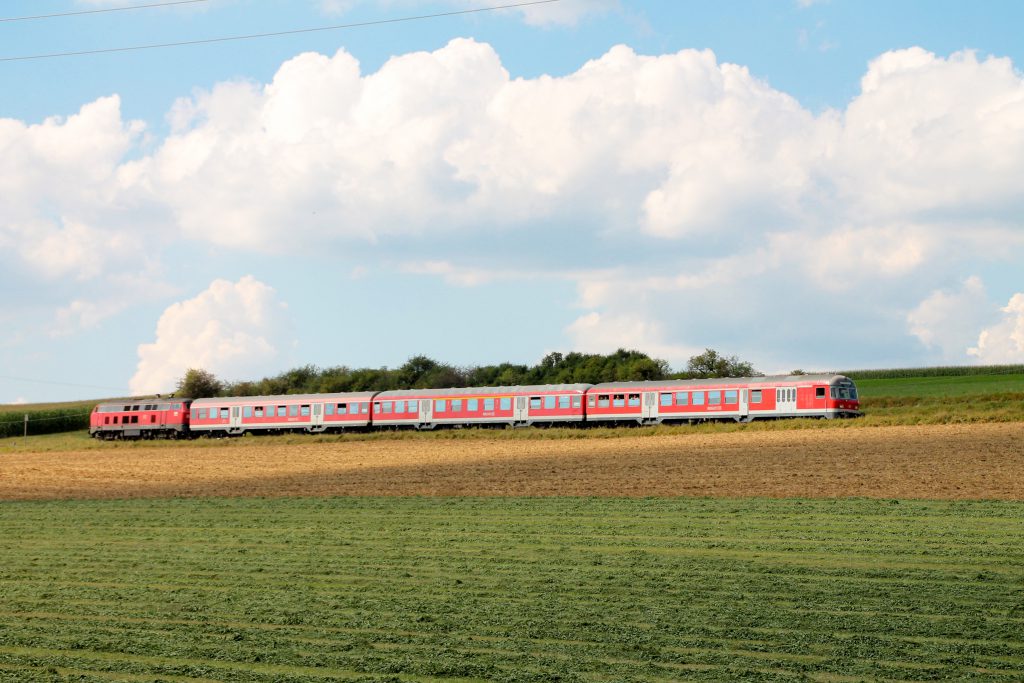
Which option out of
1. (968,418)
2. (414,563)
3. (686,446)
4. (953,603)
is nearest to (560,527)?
(414,563)

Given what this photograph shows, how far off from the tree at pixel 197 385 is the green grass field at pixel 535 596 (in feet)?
307

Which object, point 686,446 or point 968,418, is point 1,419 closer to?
point 686,446

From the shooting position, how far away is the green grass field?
488 inches

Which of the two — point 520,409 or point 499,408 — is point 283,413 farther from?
point 520,409

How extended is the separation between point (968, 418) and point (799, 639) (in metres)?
47.8

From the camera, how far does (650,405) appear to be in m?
64.9

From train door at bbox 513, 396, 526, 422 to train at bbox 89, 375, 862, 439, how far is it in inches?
2.3

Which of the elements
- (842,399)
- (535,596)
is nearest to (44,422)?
(842,399)

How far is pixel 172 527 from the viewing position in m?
25.9

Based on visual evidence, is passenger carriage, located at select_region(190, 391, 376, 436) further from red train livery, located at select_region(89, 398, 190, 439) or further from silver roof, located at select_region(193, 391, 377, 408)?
red train livery, located at select_region(89, 398, 190, 439)

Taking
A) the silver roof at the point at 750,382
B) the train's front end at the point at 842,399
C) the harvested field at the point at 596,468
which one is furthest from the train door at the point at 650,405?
the train's front end at the point at 842,399

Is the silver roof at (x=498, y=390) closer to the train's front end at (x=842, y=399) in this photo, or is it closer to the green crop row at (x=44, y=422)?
the train's front end at (x=842, y=399)

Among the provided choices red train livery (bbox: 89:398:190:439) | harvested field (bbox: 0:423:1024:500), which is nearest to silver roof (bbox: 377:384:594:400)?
harvested field (bbox: 0:423:1024:500)

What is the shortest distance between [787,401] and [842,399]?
2.98 metres
